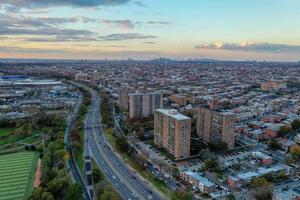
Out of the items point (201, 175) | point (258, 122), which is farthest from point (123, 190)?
point (258, 122)

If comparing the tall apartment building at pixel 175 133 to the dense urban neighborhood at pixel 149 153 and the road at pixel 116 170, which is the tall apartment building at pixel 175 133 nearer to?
the dense urban neighborhood at pixel 149 153

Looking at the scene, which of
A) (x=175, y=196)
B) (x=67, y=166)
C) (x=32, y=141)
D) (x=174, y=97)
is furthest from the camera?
(x=174, y=97)

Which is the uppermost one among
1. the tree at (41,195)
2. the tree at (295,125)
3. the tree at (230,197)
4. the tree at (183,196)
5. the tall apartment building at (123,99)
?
the tall apartment building at (123,99)

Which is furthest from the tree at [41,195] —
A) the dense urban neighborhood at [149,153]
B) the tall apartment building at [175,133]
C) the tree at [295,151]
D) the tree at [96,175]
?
the tree at [295,151]

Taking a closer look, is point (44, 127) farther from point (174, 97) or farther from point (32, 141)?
point (174, 97)

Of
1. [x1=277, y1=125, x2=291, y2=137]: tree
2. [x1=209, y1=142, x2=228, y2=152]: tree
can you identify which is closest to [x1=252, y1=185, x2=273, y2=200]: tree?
[x1=209, y1=142, x2=228, y2=152]: tree

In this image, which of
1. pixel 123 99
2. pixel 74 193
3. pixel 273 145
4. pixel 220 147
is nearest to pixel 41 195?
pixel 74 193
